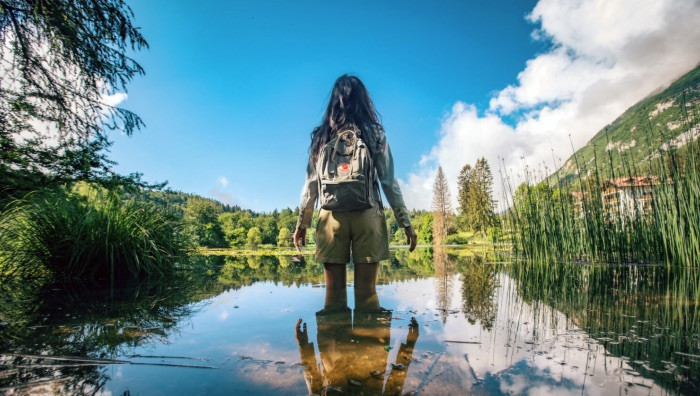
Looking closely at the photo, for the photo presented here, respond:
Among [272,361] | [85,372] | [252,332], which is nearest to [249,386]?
[272,361]

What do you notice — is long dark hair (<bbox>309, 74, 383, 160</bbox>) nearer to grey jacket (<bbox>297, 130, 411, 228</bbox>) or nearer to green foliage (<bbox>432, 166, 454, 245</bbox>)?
grey jacket (<bbox>297, 130, 411, 228</bbox>)

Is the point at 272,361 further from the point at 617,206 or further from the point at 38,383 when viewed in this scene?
the point at 617,206

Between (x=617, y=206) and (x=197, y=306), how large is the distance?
272 inches

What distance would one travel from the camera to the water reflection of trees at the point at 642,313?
1.23 m

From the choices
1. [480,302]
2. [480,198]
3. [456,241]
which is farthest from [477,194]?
[480,302]

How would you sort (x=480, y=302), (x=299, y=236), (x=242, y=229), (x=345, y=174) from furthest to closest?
1. (x=242, y=229)
2. (x=299, y=236)
3. (x=480, y=302)
4. (x=345, y=174)

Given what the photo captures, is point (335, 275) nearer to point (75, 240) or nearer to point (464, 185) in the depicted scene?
point (75, 240)

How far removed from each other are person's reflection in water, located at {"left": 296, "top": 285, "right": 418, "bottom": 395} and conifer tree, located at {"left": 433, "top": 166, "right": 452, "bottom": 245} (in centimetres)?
4398

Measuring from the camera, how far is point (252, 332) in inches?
73.9

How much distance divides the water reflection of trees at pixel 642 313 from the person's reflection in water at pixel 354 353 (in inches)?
36.7

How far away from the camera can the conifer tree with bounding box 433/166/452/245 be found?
44.8 metres

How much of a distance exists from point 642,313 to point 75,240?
5.63 m

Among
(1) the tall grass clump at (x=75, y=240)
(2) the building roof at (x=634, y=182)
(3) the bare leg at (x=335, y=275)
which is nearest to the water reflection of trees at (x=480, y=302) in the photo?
(3) the bare leg at (x=335, y=275)

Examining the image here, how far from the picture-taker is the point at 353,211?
2.59 m
